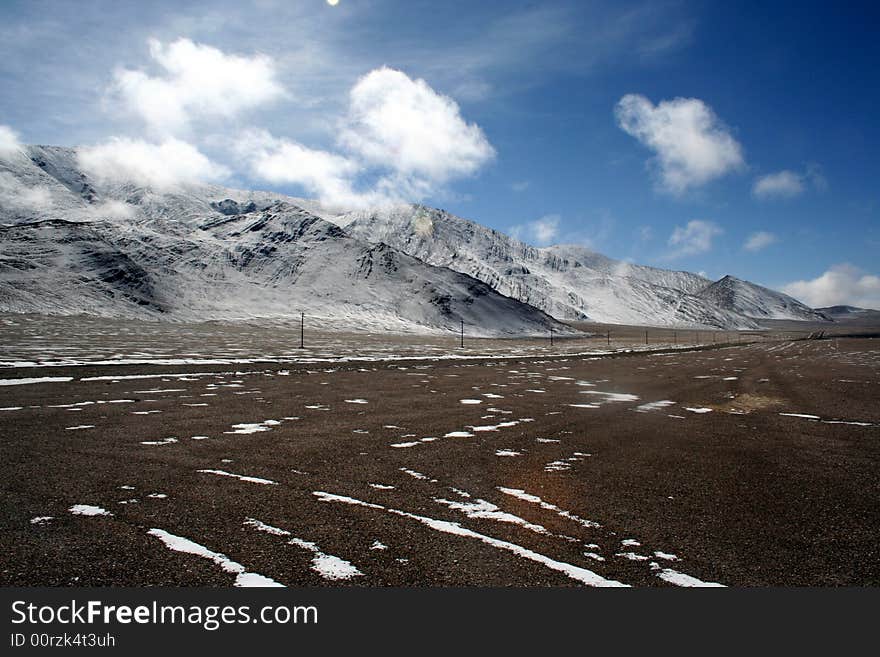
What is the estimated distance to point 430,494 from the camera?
6668 millimetres

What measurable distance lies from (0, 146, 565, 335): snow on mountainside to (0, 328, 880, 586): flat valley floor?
106 meters

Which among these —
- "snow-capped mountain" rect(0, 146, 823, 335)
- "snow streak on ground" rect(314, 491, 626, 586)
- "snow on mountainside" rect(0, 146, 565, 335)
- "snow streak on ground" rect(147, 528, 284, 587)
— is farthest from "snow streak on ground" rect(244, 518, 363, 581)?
"snow-capped mountain" rect(0, 146, 823, 335)

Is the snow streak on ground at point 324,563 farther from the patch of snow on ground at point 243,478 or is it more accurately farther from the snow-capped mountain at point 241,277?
the snow-capped mountain at point 241,277

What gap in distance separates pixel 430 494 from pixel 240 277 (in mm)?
148839

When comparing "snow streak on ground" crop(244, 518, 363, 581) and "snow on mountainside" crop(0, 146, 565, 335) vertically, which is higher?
"snow on mountainside" crop(0, 146, 565, 335)

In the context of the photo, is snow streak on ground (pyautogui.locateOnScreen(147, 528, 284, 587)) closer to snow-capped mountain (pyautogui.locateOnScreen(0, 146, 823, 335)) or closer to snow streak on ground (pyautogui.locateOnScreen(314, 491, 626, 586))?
snow streak on ground (pyautogui.locateOnScreen(314, 491, 626, 586))

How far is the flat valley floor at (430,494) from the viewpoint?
14.8ft

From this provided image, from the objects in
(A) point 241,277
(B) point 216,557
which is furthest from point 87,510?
(A) point 241,277

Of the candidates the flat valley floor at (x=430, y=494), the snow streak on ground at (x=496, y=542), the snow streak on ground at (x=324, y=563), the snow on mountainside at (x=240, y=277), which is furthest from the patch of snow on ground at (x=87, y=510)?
the snow on mountainside at (x=240, y=277)

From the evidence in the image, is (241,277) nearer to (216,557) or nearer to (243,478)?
(243,478)

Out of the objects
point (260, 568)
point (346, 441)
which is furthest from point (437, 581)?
point (346, 441)

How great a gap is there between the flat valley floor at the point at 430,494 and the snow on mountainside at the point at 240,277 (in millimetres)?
105799

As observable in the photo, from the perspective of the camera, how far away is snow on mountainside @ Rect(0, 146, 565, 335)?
4380 inches

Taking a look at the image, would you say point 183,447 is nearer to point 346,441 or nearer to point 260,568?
point 346,441
